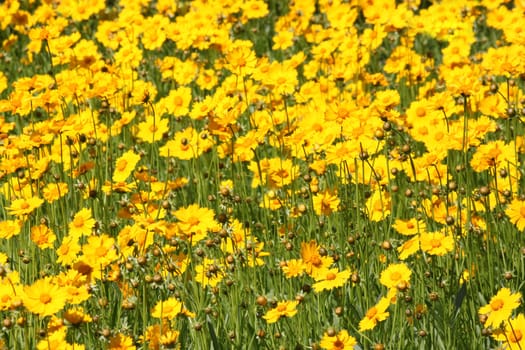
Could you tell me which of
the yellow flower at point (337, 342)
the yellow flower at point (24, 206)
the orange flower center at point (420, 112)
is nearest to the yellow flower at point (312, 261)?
the yellow flower at point (337, 342)

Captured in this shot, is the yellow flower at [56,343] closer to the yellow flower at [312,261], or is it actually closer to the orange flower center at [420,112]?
the yellow flower at [312,261]

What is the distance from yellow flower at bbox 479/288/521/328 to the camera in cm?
260

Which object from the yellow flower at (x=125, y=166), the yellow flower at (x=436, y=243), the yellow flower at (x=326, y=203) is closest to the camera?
the yellow flower at (x=436, y=243)

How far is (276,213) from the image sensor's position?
384 centimetres

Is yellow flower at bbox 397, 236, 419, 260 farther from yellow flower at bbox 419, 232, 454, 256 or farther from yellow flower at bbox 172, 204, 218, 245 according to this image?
yellow flower at bbox 172, 204, 218, 245

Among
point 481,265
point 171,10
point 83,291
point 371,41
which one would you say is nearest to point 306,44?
point 171,10

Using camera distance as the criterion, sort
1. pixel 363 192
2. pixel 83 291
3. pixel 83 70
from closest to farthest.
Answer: pixel 83 291 < pixel 363 192 < pixel 83 70

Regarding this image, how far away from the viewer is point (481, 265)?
10.7 ft

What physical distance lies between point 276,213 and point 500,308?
1.36 metres

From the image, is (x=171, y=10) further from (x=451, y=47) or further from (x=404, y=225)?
(x=404, y=225)

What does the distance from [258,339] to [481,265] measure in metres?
0.79

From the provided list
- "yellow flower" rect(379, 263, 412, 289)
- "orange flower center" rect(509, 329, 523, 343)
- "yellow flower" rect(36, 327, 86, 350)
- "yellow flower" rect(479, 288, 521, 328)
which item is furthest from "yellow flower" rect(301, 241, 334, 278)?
"yellow flower" rect(36, 327, 86, 350)

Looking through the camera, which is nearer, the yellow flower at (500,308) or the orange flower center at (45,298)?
the orange flower center at (45,298)

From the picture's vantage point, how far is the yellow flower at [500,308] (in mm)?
2596
